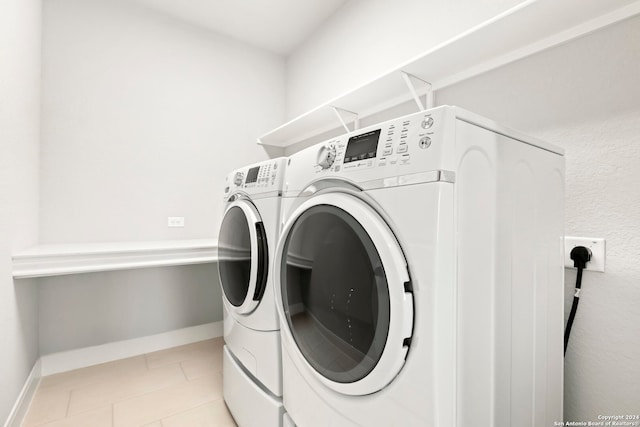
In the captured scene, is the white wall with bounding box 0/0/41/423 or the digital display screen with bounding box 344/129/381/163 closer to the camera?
the digital display screen with bounding box 344/129/381/163

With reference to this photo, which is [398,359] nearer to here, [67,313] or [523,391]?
[523,391]

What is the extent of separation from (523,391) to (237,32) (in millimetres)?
2955

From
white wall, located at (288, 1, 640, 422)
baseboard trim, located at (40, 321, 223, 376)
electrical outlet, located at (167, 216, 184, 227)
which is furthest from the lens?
electrical outlet, located at (167, 216, 184, 227)

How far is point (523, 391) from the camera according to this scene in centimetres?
82

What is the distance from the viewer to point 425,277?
0.59 m

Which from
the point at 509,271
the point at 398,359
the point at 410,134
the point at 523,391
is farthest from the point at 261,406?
the point at 410,134

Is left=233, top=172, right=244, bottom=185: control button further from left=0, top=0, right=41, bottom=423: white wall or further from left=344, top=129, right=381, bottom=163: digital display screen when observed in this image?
left=0, top=0, right=41, bottom=423: white wall

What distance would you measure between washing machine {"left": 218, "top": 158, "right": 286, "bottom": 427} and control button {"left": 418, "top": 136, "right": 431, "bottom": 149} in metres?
0.65

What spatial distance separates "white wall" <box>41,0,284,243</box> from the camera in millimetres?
1957

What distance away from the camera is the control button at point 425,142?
60cm

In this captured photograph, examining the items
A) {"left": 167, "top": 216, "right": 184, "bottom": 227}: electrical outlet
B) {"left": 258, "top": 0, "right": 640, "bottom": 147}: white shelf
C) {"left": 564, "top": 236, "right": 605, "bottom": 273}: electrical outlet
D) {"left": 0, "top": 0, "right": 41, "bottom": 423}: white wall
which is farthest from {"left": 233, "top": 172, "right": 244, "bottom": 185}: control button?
{"left": 564, "top": 236, "right": 605, "bottom": 273}: electrical outlet

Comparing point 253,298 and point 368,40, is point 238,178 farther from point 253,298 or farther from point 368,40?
point 368,40

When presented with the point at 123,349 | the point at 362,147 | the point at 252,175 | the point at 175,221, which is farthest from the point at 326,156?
the point at 123,349

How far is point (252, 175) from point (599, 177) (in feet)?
4.29
